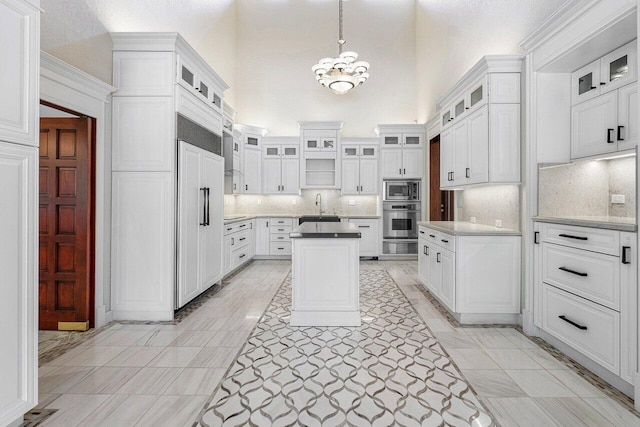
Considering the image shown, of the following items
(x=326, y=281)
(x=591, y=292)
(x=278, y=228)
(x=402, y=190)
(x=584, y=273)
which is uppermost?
(x=402, y=190)

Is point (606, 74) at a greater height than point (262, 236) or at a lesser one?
greater

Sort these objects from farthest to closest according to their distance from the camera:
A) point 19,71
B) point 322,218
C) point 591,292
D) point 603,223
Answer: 1. point 322,218
2. point 591,292
3. point 603,223
4. point 19,71

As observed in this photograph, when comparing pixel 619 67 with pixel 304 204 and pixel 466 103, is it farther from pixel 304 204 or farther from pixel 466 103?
pixel 304 204

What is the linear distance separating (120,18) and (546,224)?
448 cm

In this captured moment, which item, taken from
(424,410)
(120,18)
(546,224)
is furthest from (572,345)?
(120,18)

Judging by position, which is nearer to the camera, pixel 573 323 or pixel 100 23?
pixel 573 323

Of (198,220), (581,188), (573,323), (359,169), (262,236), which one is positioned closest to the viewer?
(573,323)

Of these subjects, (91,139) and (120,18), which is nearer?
(91,139)

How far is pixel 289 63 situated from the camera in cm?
810

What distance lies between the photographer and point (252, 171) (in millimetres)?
7453

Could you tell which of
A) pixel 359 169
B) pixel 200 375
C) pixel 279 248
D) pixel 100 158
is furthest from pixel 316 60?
pixel 200 375

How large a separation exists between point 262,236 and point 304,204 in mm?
1229

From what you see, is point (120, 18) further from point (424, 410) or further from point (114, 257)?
point (424, 410)

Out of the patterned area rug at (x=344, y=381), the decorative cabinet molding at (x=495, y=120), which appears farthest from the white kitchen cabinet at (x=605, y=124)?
the patterned area rug at (x=344, y=381)
